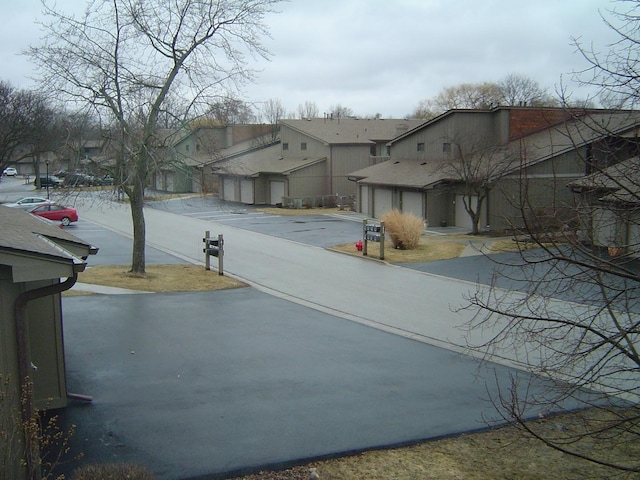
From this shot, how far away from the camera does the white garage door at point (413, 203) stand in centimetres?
3844

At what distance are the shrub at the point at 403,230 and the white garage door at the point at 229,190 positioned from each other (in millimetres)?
32326

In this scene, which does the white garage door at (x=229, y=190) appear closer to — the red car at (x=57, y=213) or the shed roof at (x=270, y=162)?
the shed roof at (x=270, y=162)

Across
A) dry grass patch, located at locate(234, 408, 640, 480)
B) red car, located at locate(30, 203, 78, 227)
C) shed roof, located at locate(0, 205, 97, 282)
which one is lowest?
dry grass patch, located at locate(234, 408, 640, 480)

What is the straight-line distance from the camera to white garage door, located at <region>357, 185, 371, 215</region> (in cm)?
4616

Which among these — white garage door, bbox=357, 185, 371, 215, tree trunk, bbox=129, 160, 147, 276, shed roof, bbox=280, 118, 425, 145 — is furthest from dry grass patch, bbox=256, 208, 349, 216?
tree trunk, bbox=129, 160, 147, 276

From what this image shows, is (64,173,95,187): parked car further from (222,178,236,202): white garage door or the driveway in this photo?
(222,178,236,202): white garage door

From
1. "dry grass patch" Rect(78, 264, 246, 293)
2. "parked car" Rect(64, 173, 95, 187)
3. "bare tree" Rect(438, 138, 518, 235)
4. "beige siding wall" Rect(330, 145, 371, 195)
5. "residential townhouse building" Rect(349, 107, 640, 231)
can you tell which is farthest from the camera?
"beige siding wall" Rect(330, 145, 371, 195)

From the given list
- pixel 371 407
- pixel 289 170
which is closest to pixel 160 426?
pixel 371 407

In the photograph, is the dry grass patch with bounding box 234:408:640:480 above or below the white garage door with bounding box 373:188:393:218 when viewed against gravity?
below

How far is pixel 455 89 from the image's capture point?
3888 inches

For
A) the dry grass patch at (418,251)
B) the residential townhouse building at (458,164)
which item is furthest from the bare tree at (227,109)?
the residential townhouse building at (458,164)

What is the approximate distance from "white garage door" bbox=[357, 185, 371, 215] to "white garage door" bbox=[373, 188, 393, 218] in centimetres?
173

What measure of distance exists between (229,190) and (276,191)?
283 inches

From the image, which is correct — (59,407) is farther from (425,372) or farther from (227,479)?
(425,372)
